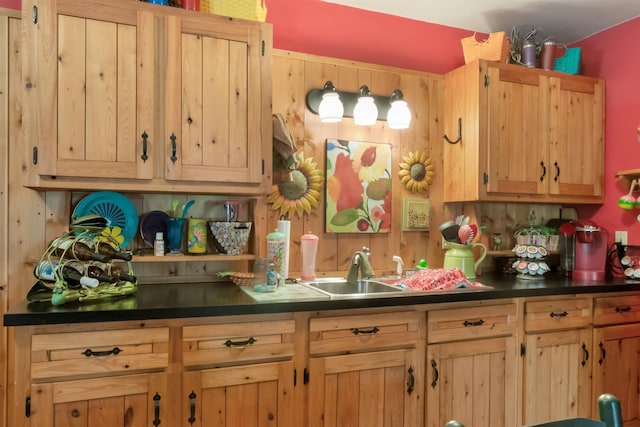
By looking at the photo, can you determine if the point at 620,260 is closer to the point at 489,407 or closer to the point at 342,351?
the point at 489,407

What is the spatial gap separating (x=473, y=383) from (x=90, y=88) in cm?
217

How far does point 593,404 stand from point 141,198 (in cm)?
258

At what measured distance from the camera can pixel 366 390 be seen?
204 cm

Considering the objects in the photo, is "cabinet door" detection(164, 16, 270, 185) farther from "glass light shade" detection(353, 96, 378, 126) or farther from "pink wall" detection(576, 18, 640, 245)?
"pink wall" detection(576, 18, 640, 245)

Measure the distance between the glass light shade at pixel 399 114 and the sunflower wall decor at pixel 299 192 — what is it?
1.70 ft

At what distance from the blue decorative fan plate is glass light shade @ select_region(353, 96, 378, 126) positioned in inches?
50.5

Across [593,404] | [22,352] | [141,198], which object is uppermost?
[141,198]

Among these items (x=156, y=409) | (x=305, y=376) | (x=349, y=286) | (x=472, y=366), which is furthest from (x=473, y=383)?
(x=156, y=409)

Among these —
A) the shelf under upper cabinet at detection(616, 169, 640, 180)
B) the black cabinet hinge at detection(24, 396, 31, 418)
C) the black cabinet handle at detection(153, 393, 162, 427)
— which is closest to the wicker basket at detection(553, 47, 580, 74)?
the shelf under upper cabinet at detection(616, 169, 640, 180)

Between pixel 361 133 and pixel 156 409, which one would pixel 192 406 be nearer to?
pixel 156 409

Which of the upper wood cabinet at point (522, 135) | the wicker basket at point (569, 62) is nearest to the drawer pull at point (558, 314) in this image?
the upper wood cabinet at point (522, 135)

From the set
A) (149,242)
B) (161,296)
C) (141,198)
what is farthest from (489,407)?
(141,198)

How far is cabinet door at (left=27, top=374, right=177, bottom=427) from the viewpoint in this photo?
1620mm

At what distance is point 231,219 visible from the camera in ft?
7.85
